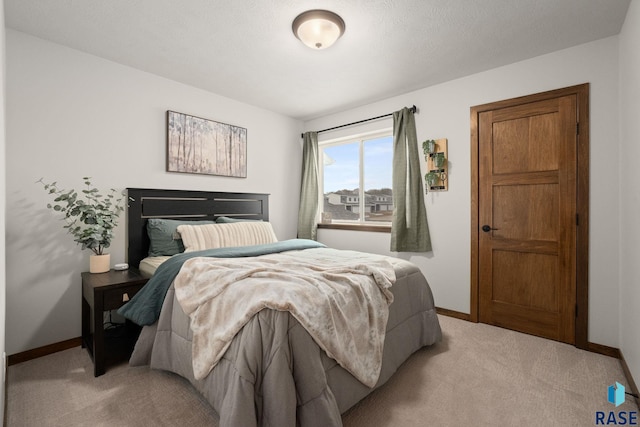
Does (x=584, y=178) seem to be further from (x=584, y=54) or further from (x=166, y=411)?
(x=166, y=411)

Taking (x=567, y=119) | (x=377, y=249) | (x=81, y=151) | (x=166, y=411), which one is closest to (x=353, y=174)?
(x=377, y=249)

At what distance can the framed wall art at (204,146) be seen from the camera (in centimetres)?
316

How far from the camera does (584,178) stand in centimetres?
247

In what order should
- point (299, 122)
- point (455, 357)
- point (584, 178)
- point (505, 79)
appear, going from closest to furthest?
1. point (455, 357)
2. point (584, 178)
3. point (505, 79)
4. point (299, 122)

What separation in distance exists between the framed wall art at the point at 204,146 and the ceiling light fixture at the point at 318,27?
1643 mm

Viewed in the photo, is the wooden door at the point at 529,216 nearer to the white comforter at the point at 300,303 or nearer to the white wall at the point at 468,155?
the white wall at the point at 468,155

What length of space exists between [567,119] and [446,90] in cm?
113

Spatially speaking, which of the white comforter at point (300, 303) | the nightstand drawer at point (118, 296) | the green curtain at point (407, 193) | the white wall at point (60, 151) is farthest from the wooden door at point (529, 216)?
the white wall at point (60, 151)

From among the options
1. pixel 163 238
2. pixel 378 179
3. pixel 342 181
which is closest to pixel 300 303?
pixel 163 238

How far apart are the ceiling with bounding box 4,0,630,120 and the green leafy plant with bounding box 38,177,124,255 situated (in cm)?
118

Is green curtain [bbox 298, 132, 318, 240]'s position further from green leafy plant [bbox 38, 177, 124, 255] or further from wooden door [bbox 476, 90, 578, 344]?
green leafy plant [bbox 38, 177, 124, 255]

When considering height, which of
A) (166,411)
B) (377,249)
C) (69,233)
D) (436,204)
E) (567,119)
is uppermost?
(567,119)

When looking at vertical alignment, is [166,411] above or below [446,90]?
below

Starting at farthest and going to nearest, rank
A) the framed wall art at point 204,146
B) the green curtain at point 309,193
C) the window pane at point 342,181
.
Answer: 1. the green curtain at point 309,193
2. the window pane at point 342,181
3. the framed wall art at point 204,146
